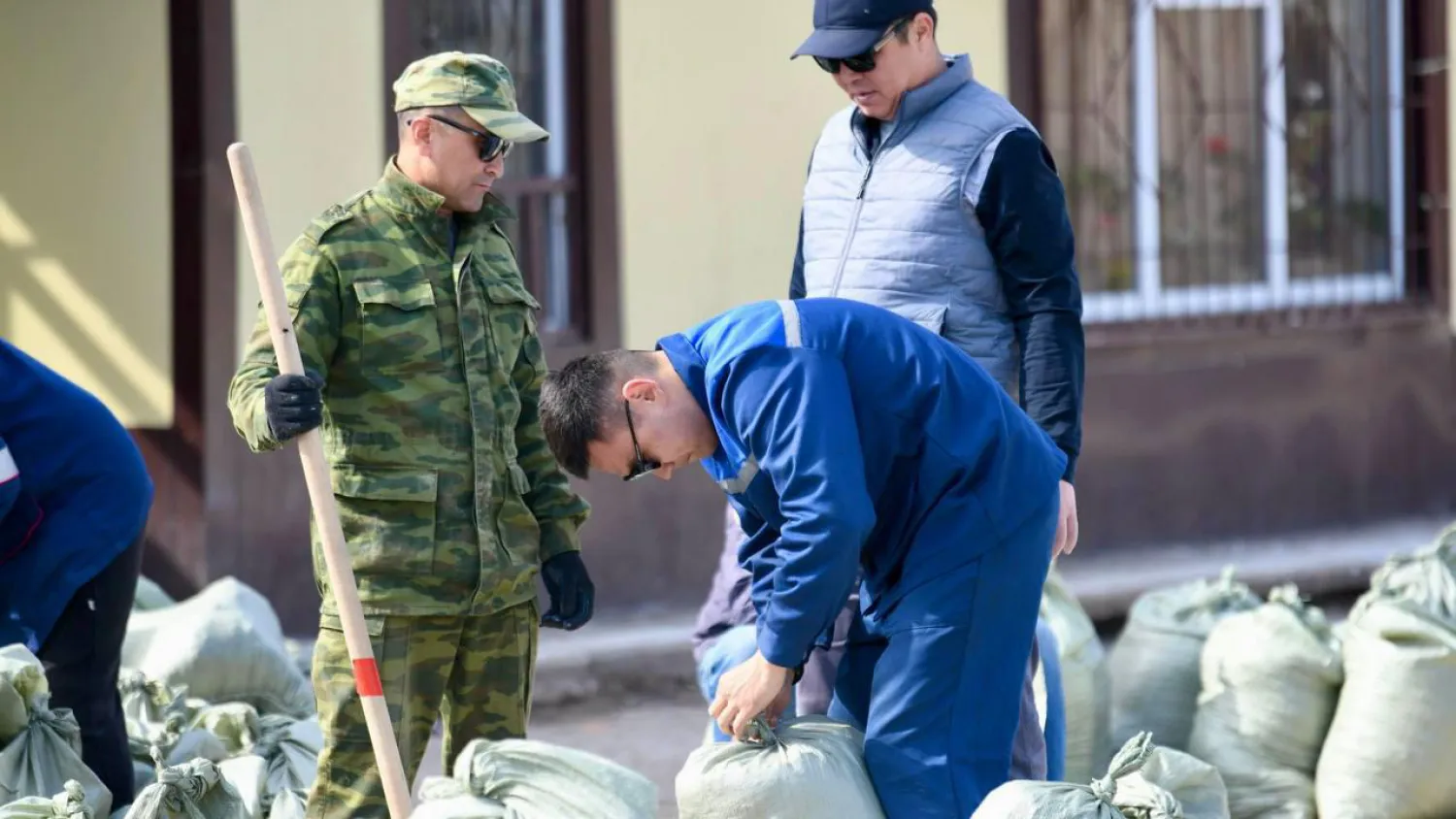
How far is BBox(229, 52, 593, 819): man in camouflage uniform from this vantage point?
13.4ft

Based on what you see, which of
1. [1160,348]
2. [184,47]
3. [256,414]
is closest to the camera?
[256,414]

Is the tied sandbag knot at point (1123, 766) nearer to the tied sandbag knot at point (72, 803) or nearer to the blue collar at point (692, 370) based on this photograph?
the blue collar at point (692, 370)

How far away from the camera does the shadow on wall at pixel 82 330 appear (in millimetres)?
7062

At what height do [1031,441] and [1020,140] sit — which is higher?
[1020,140]

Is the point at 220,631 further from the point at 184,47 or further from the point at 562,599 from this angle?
the point at 184,47

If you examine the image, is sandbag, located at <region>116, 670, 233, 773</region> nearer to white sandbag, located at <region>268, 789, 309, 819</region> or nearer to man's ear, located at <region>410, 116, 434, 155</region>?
white sandbag, located at <region>268, 789, 309, 819</region>

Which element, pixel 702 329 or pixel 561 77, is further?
pixel 561 77

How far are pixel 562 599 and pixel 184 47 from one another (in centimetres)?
325

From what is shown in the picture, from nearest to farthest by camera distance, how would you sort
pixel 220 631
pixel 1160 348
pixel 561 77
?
pixel 220 631 → pixel 561 77 → pixel 1160 348

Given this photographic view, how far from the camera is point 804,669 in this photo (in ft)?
13.1

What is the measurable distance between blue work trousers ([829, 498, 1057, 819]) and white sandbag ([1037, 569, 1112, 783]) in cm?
152

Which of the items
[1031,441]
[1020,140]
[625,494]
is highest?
[1020,140]

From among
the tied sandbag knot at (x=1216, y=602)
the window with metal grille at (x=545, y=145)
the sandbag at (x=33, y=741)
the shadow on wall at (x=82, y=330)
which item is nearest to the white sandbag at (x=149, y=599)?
the shadow on wall at (x=82, y=330)

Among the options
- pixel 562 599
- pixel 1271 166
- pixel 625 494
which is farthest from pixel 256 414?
pixel 1271 166
